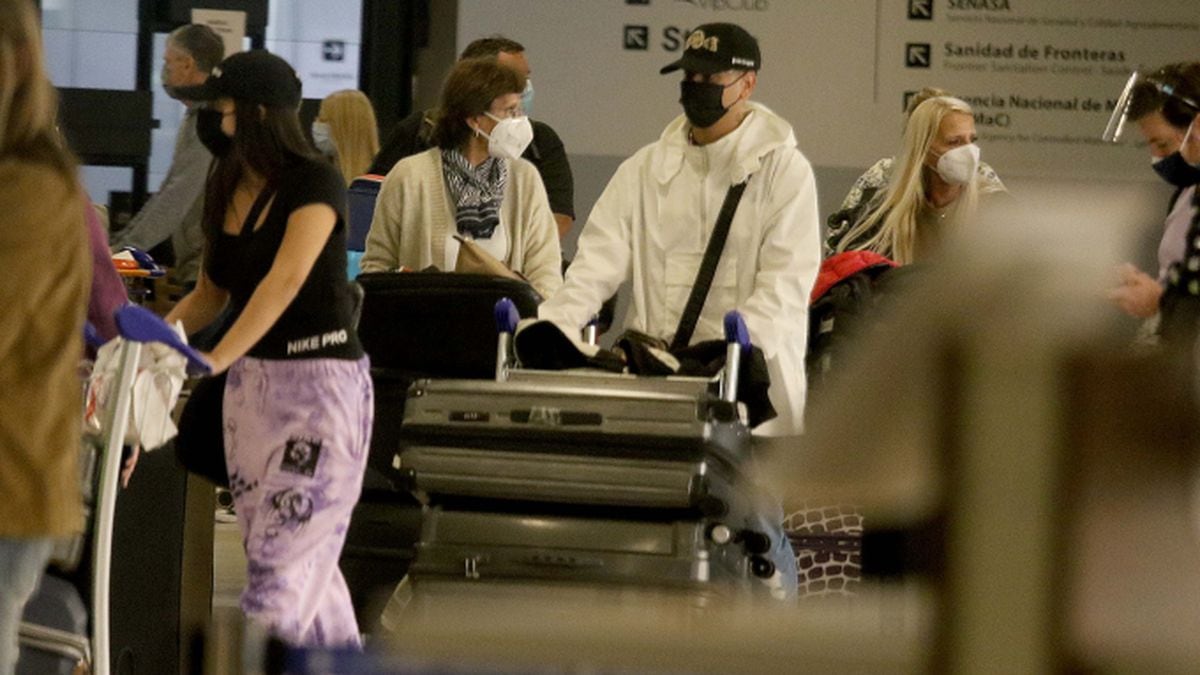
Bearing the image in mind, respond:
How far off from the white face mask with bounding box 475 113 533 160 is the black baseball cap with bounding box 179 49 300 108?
171 centimetres

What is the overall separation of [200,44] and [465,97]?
2.23 meters

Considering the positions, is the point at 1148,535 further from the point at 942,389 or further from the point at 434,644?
the point at 434,644

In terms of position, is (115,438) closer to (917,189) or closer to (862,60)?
(917,189)

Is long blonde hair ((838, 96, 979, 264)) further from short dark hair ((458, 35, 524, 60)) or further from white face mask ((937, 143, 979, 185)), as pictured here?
short dark hair ((458, 35, 524, 60))

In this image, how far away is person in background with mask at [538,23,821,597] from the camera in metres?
5.23

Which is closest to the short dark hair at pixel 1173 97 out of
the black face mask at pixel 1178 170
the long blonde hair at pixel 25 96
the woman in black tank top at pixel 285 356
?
the black face mask at pixel 1178 170

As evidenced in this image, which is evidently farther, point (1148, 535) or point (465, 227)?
point (465, 227)

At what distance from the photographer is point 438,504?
5.19 m

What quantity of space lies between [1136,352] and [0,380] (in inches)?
106

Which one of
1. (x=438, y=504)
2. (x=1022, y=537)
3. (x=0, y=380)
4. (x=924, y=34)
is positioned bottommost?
(x=438, y=504)

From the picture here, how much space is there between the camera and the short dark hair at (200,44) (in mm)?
8438

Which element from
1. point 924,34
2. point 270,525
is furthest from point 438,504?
point 924,34

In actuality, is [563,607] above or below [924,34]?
below

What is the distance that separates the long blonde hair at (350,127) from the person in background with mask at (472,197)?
5.71 ft
